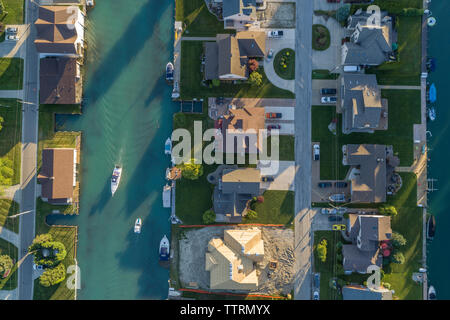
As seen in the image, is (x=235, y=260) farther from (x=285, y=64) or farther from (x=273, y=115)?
(x=285, y=64)

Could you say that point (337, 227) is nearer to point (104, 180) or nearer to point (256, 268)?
point (256, 268)

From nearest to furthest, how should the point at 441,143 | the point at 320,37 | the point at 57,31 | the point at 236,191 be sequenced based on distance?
the point at 57,31 → the point at 236,191 → the point at 320,37 → the point at 441,143

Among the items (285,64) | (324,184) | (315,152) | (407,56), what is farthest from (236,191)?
(407,56)

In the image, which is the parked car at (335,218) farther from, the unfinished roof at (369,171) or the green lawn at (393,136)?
the green lawn at (393,136)

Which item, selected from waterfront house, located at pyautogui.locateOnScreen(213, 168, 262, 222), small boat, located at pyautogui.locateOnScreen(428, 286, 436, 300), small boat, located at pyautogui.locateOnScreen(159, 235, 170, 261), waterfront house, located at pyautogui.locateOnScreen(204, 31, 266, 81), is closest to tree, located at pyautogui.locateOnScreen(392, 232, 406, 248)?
small boat, located at pyautogui.locateOnScreen(428, 286, 436, 300)

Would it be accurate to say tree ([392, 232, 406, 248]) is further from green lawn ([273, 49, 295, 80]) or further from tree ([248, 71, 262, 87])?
tree ([248, 71, 262, 87])

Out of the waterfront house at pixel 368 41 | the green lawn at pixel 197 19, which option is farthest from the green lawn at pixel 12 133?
the waterfront house at pixel 368 41
